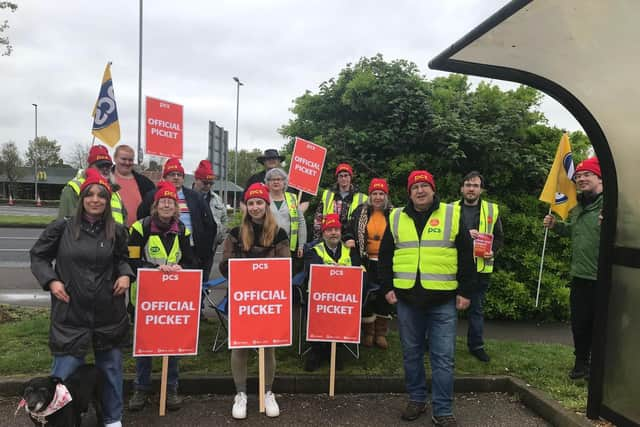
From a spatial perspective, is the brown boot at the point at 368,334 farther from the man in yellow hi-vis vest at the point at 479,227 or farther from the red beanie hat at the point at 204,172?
the red beanie hat at the point at 204,172

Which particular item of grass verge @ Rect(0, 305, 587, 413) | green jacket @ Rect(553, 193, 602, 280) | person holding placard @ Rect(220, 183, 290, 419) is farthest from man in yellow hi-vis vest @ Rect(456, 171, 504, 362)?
person holding placard @ Rect(220, 183, 290, 419)

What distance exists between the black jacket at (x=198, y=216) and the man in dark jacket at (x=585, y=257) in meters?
3.88

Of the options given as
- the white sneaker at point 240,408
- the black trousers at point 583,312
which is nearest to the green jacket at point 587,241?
the black trousers at point 583,312

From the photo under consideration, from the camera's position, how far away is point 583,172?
4.32 m

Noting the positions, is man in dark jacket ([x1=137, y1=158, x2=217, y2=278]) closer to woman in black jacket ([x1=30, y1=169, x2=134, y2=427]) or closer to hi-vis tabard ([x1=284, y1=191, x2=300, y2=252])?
hi-vis tabard ([x1=284, y1=191, x2=300, y2=252])

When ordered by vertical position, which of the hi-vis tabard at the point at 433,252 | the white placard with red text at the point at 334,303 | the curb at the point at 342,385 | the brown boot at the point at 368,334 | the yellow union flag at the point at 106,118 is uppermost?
the yellow union flag at the point at 106,118

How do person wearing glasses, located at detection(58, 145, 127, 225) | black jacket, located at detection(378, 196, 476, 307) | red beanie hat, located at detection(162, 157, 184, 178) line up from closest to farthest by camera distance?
black jacket, located at detection(378, 196, 476, 307), person wearing glasses, located at detection(58, 145, 127, 225), red beanie hat, located at detection(162, 157, 184, 178)

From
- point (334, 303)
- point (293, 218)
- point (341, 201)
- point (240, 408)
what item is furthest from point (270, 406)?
point (341, 201)

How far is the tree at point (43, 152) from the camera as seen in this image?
54.5m

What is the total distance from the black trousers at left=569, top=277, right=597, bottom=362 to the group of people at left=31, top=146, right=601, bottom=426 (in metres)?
0.02

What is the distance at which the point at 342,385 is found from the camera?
14.3 ft

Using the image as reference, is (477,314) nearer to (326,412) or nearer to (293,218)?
(326,412)

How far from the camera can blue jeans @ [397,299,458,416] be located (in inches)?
142

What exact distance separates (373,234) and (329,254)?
2.02 feet
